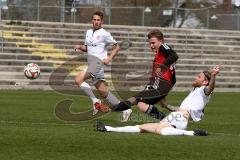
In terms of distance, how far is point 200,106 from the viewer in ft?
44.0

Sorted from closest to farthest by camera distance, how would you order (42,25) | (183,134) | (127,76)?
1. (183,134)
2. (127,76)
3. (42,25)

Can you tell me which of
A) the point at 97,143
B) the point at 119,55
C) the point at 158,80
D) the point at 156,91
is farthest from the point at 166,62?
the point at 119,55

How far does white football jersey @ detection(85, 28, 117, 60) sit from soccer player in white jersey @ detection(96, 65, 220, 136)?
16.8ft

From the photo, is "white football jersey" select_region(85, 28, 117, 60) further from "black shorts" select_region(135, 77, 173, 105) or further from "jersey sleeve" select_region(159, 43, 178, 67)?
"black shorts" select_region(135, 77, 173, 105)

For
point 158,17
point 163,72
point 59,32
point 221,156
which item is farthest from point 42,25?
point 221,156

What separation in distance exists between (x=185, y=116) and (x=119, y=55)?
26.0 meters

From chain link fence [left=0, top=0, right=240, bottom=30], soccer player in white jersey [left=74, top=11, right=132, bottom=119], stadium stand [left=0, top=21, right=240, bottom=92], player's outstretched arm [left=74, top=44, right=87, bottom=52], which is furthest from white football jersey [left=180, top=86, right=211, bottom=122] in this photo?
chain link fence [left=0, top=0, right=240, bottom=30]

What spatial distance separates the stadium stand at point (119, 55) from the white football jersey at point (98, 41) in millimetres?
14466

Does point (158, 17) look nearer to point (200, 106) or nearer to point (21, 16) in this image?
point (21, 16)

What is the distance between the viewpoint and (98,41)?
60.2ft

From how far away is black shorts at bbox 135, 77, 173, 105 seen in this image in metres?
14.2

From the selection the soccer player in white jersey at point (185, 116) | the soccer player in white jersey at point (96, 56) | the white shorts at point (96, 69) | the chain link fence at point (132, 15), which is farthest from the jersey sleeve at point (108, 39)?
the chain link fence at point (132, 15)

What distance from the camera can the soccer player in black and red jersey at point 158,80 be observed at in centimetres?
1423

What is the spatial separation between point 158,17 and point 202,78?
30945mm
